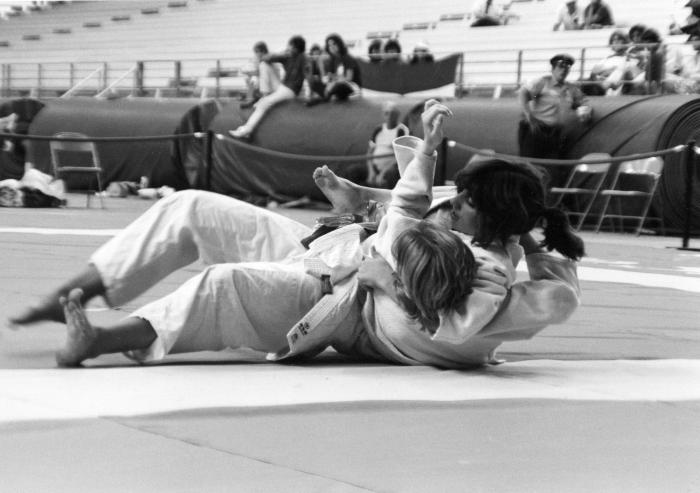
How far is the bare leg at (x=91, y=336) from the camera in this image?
325cm

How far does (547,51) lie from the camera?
1742cm

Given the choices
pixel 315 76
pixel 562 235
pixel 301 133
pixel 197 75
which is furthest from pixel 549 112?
pixel 197 75

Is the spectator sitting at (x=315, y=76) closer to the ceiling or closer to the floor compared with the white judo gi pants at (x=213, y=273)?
closer to the floor

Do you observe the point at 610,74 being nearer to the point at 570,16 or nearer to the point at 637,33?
the point at 637,33

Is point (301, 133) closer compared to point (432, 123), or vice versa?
point (432, 123)

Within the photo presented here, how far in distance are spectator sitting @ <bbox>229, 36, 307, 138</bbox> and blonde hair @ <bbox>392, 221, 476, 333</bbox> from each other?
41.3 feet

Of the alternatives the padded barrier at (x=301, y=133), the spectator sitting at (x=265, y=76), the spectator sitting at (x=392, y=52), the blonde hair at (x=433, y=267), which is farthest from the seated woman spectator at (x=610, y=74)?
the blonde hair at (x=433, y=267)

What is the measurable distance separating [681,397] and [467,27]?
59.1ft

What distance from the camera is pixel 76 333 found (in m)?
3.29

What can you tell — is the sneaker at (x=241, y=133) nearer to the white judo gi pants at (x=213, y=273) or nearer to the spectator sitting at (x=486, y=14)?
the spectator sitting at (x=486, y=14)

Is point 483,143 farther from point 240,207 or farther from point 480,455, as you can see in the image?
point 480,455

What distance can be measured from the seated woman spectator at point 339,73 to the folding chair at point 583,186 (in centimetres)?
371

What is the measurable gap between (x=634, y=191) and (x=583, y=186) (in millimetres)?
697

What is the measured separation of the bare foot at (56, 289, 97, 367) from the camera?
323 centimetres
